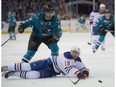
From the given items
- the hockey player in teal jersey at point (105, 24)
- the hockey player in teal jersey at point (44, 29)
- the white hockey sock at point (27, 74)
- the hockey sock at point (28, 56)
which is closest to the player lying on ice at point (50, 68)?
the white hockey sock at point (27, 74)

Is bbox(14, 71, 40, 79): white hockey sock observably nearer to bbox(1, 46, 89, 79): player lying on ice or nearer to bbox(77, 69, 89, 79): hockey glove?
bbox(1, 46, 89, 79): player lying on ice

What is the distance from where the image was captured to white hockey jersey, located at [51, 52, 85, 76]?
14.1 ft

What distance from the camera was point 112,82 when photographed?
4.11 meters

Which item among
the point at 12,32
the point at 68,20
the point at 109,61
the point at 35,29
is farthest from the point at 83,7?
the point at 35,29

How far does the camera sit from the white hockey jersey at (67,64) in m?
4.31

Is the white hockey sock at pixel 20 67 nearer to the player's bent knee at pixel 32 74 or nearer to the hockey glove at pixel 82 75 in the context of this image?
the player's bent knee at pixel 32 74

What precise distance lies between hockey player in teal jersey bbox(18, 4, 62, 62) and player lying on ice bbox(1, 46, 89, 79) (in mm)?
605

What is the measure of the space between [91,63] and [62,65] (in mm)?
1576

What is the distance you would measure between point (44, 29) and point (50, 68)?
740 millimetres

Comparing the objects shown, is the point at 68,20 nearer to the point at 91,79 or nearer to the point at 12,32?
the point at 12,32

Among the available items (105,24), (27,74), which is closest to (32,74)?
(27,74)

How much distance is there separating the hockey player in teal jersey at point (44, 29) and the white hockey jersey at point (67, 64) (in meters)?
0.58

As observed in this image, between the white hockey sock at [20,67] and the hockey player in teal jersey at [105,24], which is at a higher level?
the hockey player in teal jersey at [105,24]

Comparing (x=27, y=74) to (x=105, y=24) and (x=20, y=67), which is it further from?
(x=105, y=24)
